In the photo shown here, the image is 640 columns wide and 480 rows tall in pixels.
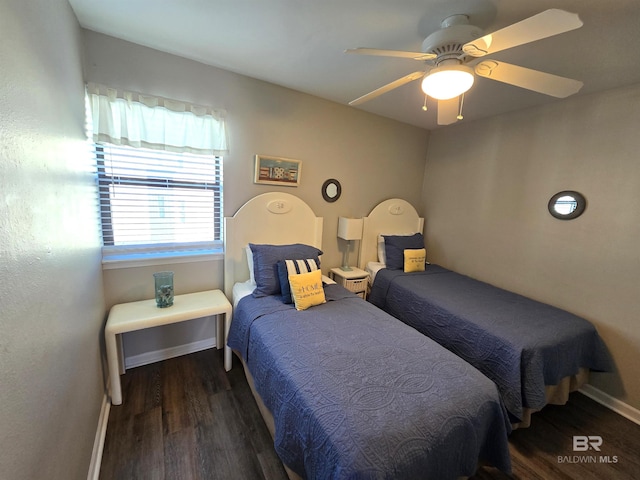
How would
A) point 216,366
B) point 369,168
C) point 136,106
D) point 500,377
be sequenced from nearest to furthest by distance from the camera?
point 500,377 → point 136,106 → point 216,366 → point 369,168

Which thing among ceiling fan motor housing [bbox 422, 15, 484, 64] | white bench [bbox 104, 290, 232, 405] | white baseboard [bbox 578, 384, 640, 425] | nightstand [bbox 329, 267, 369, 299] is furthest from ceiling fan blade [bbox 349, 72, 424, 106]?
white baseboard [bbox 578, 384, 640, 425]

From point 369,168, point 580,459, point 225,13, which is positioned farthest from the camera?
point 369,168

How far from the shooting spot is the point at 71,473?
106 centimetres

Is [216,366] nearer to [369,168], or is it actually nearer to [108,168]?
[108,168]

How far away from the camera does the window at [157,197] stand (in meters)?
1.93

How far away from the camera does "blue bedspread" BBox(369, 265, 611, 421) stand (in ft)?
5.45

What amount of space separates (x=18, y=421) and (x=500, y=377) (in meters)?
2.30

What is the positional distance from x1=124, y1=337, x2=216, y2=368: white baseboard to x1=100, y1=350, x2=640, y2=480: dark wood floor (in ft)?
0.22

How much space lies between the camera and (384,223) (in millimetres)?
3289

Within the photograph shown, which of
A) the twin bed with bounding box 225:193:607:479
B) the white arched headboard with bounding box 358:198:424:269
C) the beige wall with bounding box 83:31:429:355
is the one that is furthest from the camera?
the white arched headboard with bounding box 358:198:424:269

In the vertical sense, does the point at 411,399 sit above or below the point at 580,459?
above

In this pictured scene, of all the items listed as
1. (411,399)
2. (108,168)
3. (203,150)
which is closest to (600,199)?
(411,399)

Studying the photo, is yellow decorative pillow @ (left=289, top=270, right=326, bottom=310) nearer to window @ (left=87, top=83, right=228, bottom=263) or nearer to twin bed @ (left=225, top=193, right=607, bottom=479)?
twin bed @ (left=225, top=193, right=607, bottom=479)

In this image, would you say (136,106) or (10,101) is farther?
(136,106)
